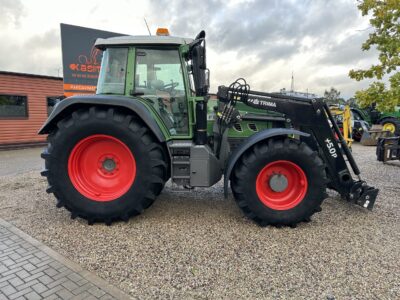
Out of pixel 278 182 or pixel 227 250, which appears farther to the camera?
pixel 278 182

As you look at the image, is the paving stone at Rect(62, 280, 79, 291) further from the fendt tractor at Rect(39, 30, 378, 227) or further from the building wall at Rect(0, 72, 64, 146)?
the building wall at Rect(0, 72, 64, 146)

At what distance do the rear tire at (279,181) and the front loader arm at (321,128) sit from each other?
55 cm

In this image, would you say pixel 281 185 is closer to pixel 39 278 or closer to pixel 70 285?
pixel 70 285

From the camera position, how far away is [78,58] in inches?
493

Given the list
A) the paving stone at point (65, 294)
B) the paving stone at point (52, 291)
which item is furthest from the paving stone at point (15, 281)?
the paving stone at point (65, 294)

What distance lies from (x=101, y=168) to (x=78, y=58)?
1025 centimetres

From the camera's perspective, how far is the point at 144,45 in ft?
13.0

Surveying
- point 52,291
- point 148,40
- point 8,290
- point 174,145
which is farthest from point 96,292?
point 148,40

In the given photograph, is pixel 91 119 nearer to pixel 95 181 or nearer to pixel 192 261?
pixel 95 181

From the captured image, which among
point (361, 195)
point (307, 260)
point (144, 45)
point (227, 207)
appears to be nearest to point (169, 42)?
point (144, 45)

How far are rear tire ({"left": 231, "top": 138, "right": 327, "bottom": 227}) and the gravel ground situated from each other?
20 cm

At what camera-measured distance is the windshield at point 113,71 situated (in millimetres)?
3998

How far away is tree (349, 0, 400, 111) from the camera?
17.8ft

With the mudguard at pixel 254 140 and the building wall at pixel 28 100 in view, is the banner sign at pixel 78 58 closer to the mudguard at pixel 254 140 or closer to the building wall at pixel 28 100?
the building wall at pixel 28 100
